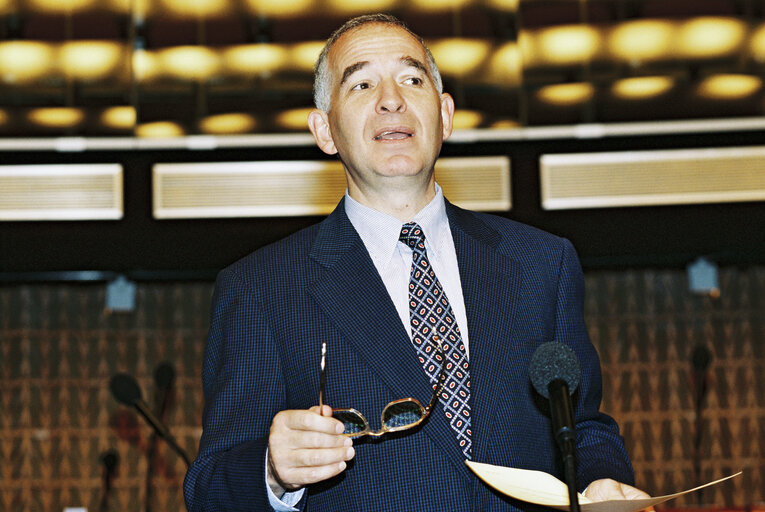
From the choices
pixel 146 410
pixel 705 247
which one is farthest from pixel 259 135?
pixel 705 247

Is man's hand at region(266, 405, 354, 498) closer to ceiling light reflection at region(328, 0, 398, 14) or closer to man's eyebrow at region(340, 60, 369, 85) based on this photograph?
man's eyebrow at region(340, 60, 369, 85)

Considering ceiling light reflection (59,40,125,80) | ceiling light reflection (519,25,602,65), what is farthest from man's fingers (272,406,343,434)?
ceiling light reflection (59,40,125,80)

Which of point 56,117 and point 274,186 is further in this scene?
point 56,117

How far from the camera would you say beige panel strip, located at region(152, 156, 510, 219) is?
5.23m

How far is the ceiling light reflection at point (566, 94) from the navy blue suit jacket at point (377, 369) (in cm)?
379

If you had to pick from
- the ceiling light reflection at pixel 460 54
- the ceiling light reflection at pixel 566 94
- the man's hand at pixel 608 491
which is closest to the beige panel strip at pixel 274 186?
the ceiling light reflection at pixel 566 94

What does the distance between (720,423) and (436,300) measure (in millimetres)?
4596

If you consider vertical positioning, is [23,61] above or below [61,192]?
above

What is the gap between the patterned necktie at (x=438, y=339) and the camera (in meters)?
1.55

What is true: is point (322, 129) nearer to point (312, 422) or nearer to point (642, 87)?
point (312, 422)

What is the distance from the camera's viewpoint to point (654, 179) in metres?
5.21

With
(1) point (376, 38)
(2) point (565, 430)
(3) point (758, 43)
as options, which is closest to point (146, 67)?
(3) point (758, 43)

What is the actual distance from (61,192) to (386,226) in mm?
3991

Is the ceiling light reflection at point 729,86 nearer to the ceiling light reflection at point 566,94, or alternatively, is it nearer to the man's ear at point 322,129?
the ceiling light reflection at point 566,94
